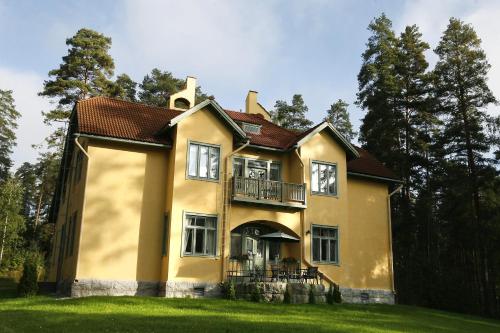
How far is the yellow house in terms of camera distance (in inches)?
778

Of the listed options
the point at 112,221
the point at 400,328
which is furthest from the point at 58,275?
the point at 400,328

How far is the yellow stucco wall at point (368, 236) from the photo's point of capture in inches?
936

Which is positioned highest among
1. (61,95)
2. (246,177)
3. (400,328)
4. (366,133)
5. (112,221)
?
(61,95)

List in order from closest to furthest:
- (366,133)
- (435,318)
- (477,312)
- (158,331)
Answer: (158,331), (435,318), (477,312), (366,133)

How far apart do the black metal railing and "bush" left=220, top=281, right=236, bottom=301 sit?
393 mm

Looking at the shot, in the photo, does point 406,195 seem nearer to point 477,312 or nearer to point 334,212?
point 477,312

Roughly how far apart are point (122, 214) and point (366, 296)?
1165 cm

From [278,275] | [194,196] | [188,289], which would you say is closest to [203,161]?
[194,196]

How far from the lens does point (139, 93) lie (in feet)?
162

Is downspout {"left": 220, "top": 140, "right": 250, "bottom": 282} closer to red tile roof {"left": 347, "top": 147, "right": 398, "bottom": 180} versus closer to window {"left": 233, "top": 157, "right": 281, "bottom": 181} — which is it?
window {"left": 233, "top": 157, "right": 281, "bottom": 181}

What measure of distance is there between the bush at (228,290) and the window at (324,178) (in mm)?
5976

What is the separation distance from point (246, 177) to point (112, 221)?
591 cm

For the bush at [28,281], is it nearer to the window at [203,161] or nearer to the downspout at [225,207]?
the window at [203,161]

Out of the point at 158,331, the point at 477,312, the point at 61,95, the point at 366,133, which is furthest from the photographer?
the point at 61,95
